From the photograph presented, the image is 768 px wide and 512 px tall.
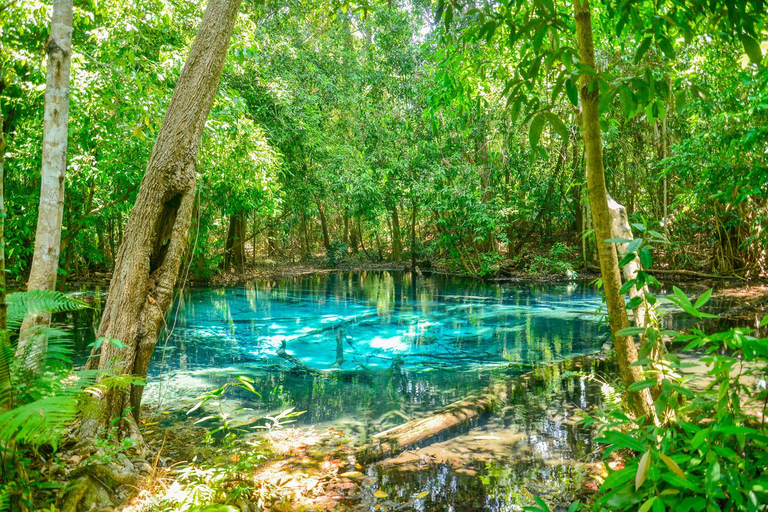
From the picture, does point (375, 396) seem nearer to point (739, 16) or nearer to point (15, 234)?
point (739, 16)

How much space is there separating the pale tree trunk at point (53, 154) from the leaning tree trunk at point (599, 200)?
3425 mm

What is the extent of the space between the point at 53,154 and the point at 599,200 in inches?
141

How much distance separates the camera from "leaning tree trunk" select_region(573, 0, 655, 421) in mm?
2002

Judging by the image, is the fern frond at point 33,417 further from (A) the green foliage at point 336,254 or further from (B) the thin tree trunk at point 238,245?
(A) the green foliage at point 336,254

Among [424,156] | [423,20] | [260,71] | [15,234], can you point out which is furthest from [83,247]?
[423,20]

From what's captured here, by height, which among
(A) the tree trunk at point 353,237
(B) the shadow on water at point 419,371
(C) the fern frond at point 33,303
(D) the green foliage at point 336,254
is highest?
(A) the tree trunk at point 353,237

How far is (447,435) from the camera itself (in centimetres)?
385

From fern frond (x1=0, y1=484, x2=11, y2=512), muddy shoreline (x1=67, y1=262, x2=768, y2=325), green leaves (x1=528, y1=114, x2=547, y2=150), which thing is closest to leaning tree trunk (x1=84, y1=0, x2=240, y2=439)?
muddy shoreline (x1=67, y1=262, x2=768, y2=325)

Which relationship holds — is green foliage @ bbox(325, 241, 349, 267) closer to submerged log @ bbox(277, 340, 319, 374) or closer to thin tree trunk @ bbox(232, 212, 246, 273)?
thin tree trunk @ bbox(232, 212, 246, 273)

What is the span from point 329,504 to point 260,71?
11293 millimetres

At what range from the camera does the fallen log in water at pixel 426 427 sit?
354 cm

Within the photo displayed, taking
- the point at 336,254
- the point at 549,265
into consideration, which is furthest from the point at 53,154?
the point at 336,254

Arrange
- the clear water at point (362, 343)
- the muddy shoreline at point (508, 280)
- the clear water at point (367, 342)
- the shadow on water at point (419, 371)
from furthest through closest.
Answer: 1. the muddy shoreline at point (508, 280)
2. the clear water at point (367, 342)
3. the clear water at point (362, 343)
4. the shadow on water at point (419, 371)

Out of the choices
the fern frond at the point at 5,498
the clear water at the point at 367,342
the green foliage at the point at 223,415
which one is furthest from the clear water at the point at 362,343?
the fern frond at the point at 5,498
